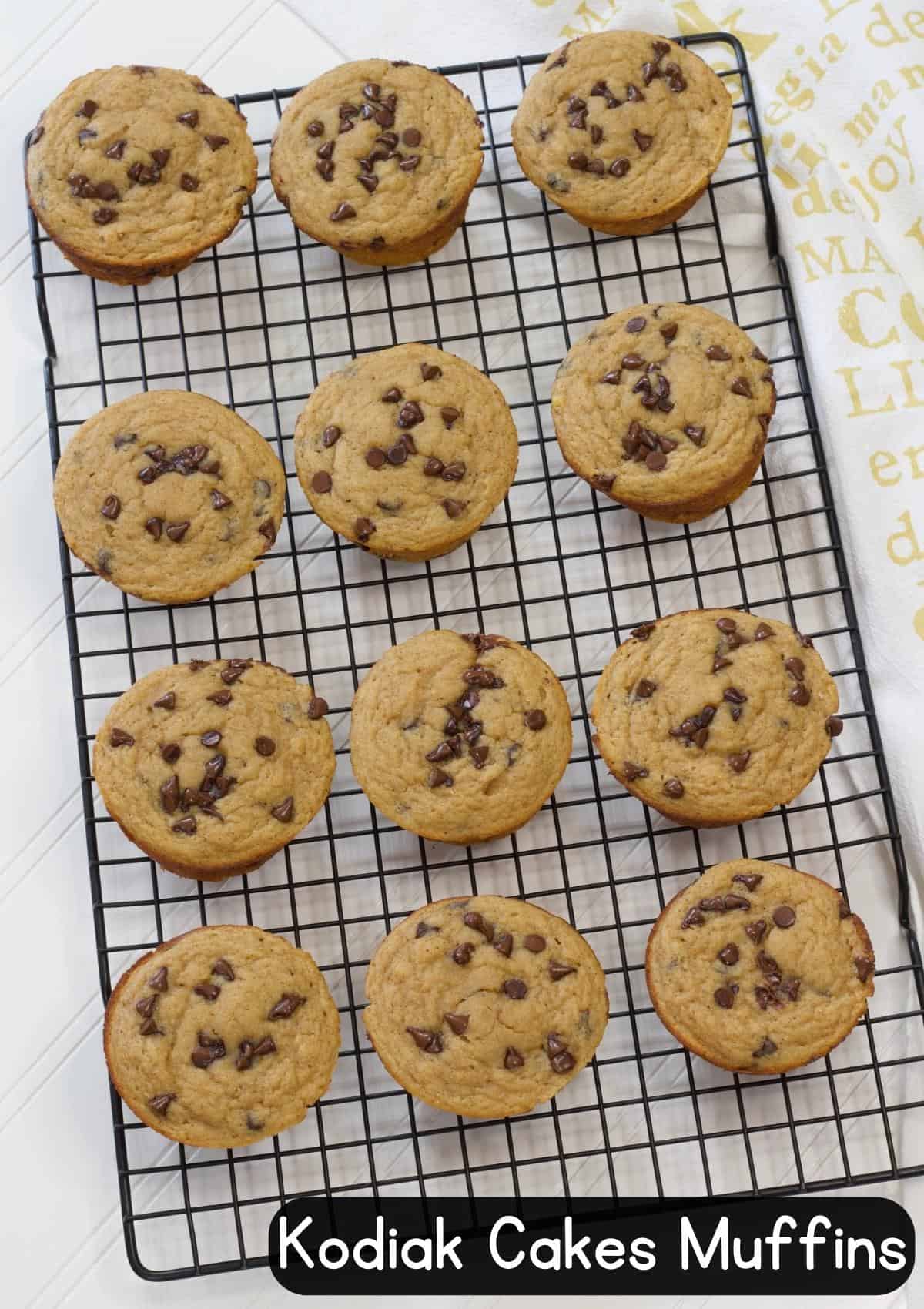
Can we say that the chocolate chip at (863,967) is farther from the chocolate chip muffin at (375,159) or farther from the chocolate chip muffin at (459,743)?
the chocolate chip muffin at (375,159)

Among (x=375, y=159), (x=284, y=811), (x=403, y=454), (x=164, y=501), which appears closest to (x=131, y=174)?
(x=375, y=159)

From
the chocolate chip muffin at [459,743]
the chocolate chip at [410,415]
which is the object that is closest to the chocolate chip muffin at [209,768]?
the chocolate chip muffin at [459,743]

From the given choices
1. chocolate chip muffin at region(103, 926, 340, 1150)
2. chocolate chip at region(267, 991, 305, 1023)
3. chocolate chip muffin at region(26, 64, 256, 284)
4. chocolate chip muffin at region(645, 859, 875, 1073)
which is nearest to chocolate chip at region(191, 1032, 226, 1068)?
chocolate chip muffin at region(103, 926, 340, 1150)

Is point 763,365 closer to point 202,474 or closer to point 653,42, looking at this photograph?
point 653,42

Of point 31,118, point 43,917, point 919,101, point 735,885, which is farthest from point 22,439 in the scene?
point 919,101

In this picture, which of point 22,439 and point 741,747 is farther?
point 22,439

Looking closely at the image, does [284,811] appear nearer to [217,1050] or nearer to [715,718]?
[217,1050]
